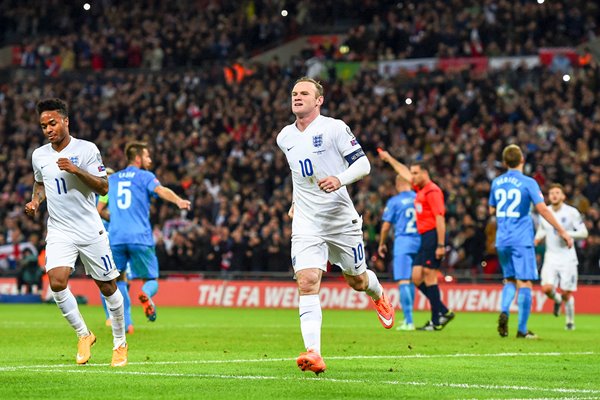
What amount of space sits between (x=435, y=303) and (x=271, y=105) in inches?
790

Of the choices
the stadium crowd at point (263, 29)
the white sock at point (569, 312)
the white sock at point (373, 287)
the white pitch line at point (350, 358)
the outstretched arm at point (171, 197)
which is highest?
the stadium crowd at point (263, 29)

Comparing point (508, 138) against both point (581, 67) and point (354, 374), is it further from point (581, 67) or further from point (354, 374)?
point (354, 374)

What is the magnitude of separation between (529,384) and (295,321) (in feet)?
42.7

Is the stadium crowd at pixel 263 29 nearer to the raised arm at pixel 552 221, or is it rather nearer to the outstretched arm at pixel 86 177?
the raised arm at pixel 552 221

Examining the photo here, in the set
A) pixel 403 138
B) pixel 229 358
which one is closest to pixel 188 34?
pixel 403 138

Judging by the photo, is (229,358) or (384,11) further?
(384,11)

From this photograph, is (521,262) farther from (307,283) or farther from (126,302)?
(307,283)

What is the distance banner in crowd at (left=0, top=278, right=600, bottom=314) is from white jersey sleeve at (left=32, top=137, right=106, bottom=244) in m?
17.3

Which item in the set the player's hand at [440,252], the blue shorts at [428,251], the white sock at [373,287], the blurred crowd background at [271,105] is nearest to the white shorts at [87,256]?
the white sock at [373,287]

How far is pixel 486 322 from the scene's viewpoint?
22.4 meters

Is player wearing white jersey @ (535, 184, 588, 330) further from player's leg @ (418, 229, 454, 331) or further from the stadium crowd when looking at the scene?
the stadium crowd

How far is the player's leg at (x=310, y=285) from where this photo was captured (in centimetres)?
1027

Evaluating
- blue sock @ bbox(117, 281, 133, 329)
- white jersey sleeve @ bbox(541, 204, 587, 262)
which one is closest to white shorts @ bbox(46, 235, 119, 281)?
blue sock @ bbox(117, 281, 133, 329)

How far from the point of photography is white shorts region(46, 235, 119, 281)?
11.3 metres
